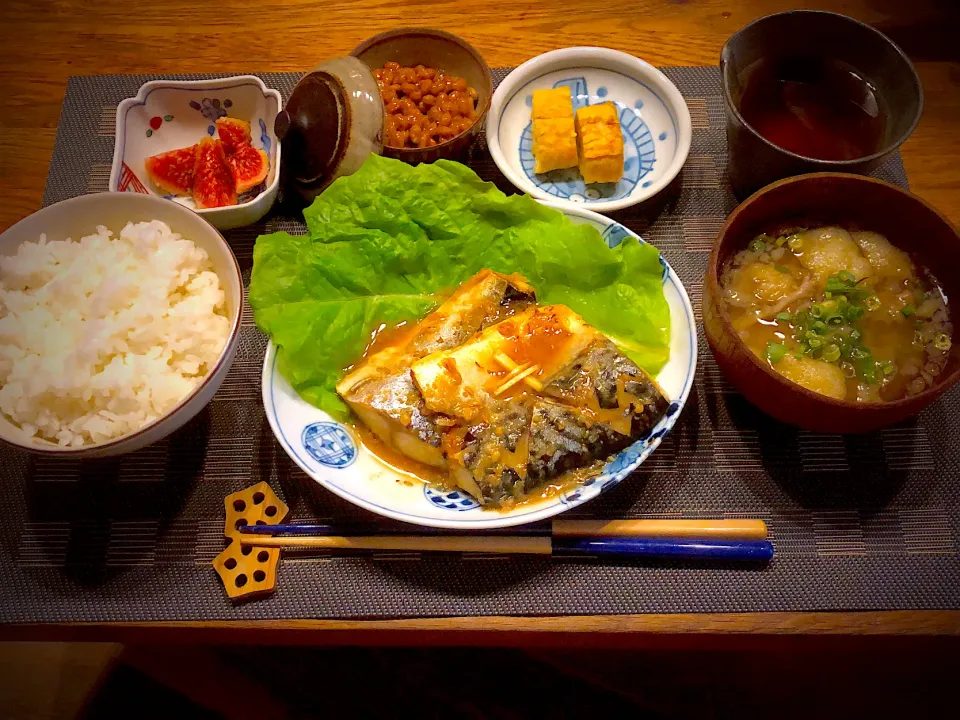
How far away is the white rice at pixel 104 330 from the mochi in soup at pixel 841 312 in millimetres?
1482

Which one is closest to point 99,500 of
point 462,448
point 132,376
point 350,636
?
point 132,376

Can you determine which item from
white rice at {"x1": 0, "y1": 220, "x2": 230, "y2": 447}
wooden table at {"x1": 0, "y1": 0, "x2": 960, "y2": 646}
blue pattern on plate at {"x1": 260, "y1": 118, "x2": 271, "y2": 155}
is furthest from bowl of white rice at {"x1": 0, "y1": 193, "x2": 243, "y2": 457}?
wooden table at {"x1": 0, "y1": 0, "x2": 960, "y2": 646}

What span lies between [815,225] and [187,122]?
2.17 meters

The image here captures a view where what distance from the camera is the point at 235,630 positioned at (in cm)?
178

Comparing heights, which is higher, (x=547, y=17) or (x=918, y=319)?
(x=547, y=17)

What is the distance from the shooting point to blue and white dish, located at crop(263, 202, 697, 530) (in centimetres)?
172

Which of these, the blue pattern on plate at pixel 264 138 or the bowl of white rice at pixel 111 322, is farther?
the blue pattern on plate at pixel 264 138

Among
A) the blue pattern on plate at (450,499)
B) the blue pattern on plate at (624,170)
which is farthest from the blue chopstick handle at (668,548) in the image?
the blue pattern on plate at (624,170)

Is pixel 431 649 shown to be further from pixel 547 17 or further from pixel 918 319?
pixel 547 17

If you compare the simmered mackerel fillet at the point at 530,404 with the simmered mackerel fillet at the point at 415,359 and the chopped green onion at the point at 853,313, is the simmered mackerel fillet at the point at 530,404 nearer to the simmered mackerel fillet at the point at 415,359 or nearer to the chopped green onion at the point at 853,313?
the simmered mackerel fillet at the point at 415,359

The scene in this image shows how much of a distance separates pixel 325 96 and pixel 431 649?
1.88 metres

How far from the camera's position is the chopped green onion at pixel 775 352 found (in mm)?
1780

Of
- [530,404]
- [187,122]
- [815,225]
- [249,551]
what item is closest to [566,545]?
[530,404]

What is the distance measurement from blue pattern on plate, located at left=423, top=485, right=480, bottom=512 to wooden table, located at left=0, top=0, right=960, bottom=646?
1849 millimetres
